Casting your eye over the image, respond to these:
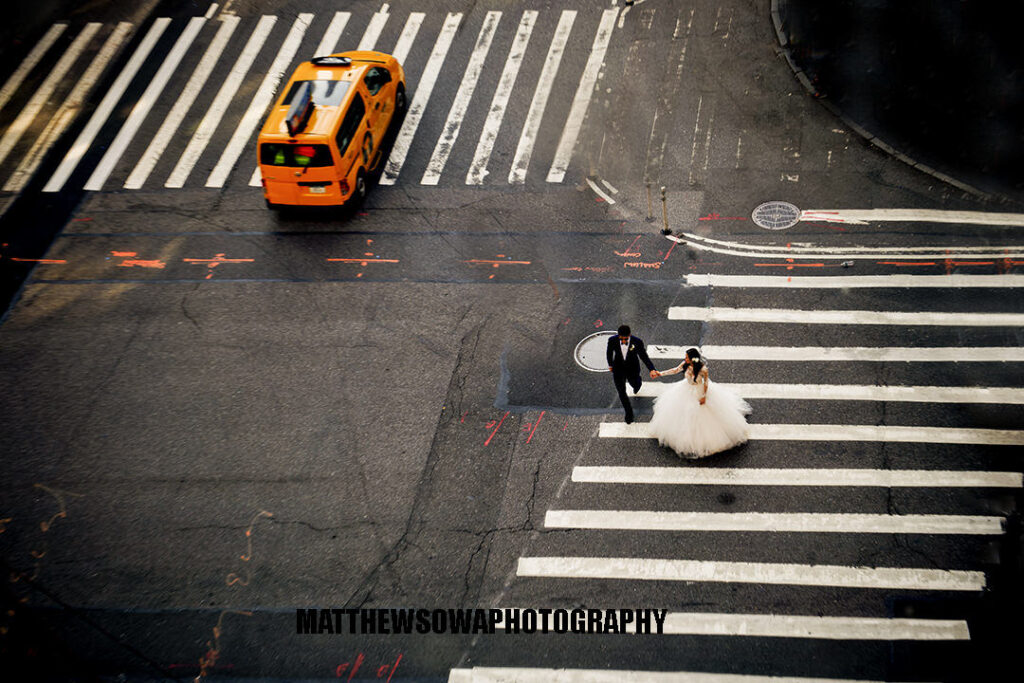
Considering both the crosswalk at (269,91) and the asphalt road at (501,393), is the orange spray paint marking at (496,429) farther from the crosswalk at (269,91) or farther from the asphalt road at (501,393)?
the crosswalk at (269,91)

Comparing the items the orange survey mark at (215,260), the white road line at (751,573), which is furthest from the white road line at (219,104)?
the white road line at (751,573)

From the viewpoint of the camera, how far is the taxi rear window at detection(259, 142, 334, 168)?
603 inches

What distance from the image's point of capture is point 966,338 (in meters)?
12.3

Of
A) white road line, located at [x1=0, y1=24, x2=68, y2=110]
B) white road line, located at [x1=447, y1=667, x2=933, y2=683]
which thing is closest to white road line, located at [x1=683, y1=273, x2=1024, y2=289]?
white road line, located at [x1=447, y1=667, x2=933, y2=683]

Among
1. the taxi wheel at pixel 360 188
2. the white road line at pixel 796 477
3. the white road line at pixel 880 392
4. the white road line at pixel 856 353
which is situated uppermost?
the taxi wheel at pixel 360 188

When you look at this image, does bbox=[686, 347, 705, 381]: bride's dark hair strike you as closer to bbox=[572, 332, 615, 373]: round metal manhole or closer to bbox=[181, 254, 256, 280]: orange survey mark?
bbox=[572, 332, 615, 373]: round metal manhole

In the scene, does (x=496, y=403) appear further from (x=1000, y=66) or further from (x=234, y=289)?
(x=1000, y=66)

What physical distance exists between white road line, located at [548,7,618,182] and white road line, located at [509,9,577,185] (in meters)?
0.63

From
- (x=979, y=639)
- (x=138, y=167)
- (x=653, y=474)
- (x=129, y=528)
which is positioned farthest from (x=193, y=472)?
(x=979, y=639)

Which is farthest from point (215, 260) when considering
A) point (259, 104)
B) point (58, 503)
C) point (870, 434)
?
point (870, 434)

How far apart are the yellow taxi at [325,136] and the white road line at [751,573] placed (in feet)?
29.7

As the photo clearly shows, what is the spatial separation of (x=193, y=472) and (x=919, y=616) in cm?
1026

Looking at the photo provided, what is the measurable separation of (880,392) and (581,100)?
9.78m

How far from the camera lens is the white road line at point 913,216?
14.1 metres
